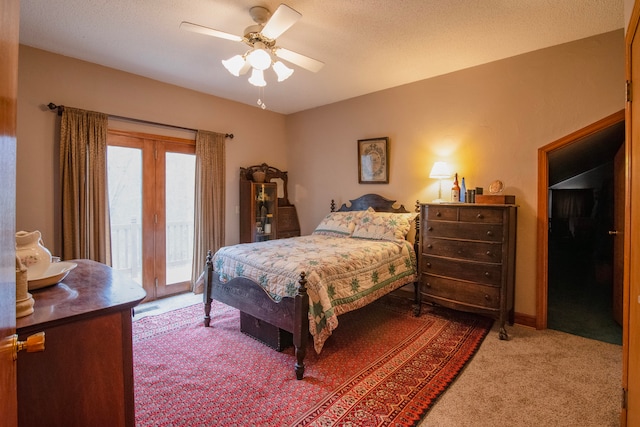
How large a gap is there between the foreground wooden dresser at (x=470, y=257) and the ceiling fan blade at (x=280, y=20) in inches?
84.6

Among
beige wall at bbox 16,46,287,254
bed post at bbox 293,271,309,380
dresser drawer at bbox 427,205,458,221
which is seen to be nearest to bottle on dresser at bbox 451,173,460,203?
dresser drawer at bbox 427,205,458,221

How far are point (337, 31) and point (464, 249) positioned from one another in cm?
232

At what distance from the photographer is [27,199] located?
3088mm

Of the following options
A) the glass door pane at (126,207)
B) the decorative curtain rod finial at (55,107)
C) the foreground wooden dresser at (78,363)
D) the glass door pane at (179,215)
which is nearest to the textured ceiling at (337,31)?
the decorative curtain rod finial at (55,107)

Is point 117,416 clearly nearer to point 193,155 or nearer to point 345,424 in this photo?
point 345,424

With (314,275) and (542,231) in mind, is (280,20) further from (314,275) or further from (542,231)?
(542,231)

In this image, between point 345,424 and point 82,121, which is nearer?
point 345,424

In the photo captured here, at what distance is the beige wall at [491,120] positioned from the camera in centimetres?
290

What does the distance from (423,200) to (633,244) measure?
253cm

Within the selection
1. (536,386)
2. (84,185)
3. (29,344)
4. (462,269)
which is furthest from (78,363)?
(462,269)

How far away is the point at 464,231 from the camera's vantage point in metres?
3.09

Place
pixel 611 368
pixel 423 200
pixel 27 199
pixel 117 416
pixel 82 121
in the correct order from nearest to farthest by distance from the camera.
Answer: pixel 117 416
pixel 611 368
pixel 27 199
pixel 82 121
pixel 423 200

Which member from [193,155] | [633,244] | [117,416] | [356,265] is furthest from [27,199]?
[633,244]

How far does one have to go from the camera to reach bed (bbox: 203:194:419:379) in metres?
2.39
